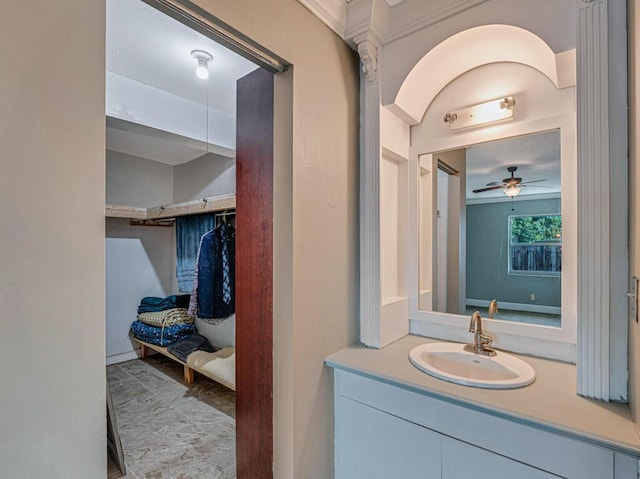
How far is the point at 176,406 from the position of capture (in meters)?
2.61

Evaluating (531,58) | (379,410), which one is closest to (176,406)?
(379,410)

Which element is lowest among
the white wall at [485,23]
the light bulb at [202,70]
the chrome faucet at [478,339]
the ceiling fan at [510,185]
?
the chrome faucet at [478,339]

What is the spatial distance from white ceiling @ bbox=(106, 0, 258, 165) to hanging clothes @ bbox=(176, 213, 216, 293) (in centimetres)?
78

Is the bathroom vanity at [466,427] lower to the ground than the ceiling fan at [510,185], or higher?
lower

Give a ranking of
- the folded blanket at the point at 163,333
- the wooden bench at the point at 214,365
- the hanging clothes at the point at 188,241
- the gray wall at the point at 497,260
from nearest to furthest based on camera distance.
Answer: the gray wall at the point at 497,260 → the wooden bench at the point at 214,365 → the hanging clothes at the point at 188,241 → the folded blanket at the point at 163,333

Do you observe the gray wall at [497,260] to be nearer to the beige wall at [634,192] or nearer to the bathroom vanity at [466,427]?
the bathroom vanity at [466,427]

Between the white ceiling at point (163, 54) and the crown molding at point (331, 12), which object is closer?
the crown molding at point (331, 12)

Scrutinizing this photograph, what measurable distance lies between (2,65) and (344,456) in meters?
1.69

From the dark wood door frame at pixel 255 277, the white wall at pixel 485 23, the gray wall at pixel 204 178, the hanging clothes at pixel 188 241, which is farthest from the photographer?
the gray wall at pixel 204 178

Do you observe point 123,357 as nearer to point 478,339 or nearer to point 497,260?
point 478,339

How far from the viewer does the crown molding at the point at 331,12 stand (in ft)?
4.25

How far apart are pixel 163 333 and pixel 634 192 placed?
12.2ft

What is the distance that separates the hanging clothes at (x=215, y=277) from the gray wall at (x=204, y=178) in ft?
2.63

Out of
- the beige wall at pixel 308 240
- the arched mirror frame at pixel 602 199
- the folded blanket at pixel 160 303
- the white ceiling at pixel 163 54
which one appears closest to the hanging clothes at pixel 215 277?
the white ceiling at pixel 163 54
